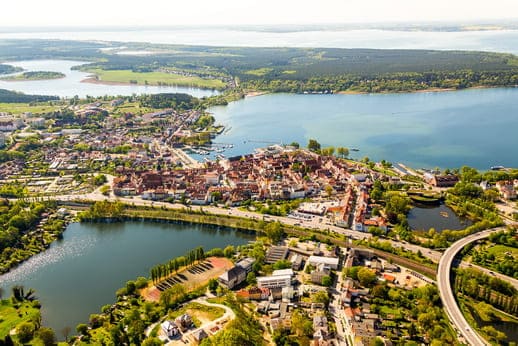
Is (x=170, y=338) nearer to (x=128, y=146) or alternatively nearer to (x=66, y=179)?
(x=66, y=179)

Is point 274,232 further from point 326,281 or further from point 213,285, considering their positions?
point 213,285

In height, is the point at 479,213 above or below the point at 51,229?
above

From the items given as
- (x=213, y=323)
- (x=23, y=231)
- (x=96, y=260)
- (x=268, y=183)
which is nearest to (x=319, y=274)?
(x=213, y=323)

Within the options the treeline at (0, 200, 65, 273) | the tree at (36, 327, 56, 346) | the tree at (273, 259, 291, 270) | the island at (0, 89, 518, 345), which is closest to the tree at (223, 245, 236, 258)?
the island at (0, 89, 518, 345)

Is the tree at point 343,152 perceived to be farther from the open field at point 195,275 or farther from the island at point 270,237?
the open field at point 195,275

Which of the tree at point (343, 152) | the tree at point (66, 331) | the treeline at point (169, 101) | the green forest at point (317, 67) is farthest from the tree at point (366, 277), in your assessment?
the green forest at point (317, 67)

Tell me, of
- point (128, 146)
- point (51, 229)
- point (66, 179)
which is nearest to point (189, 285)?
point (51, 229)
